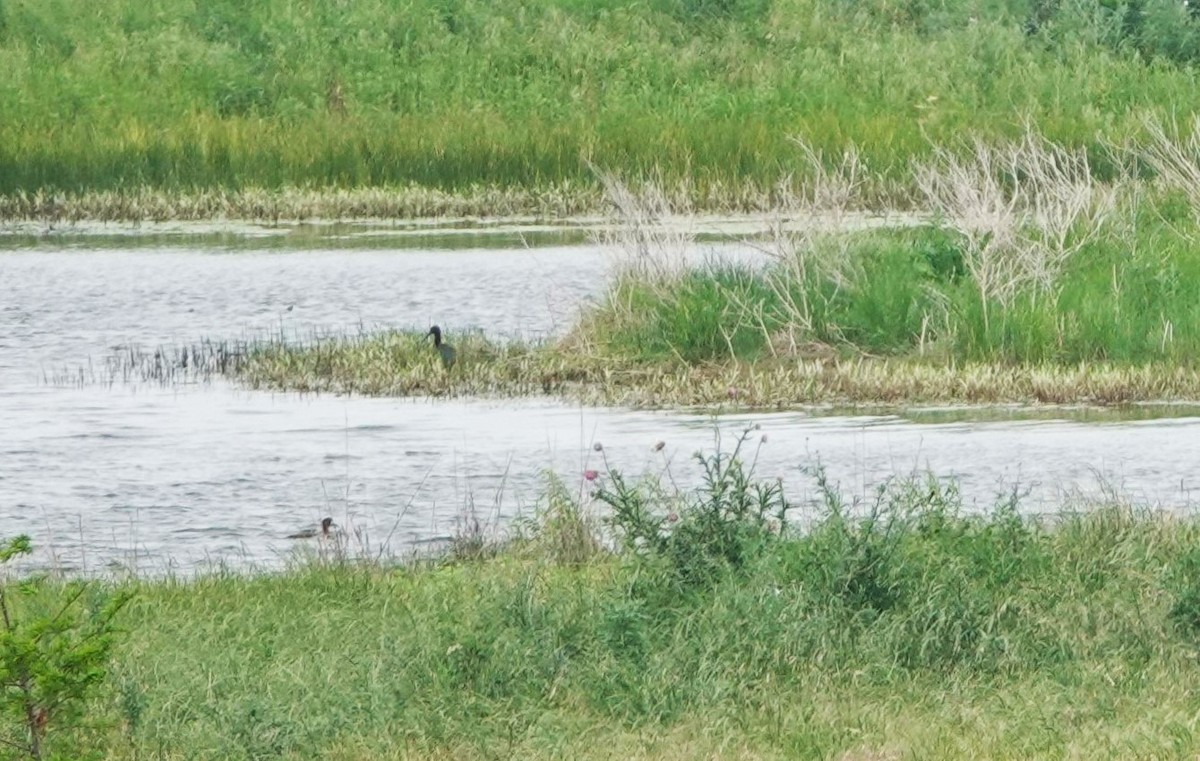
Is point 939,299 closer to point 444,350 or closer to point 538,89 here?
point 444,350

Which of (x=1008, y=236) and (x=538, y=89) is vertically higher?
(x=1008, y=236)

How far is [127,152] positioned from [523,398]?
1853 centimetres

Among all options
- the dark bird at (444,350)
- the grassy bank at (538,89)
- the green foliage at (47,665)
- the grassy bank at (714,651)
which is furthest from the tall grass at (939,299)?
the grassy bank at (538,89)

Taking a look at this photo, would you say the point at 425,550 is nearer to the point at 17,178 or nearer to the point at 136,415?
the point at 136,415

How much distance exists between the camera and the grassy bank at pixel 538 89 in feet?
107

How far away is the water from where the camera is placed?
11.6 metres

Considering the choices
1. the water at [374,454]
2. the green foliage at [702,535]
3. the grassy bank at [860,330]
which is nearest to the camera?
the green foliage at [702,535]

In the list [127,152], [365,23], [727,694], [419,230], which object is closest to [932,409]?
[727,694]

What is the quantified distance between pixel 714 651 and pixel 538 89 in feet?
113

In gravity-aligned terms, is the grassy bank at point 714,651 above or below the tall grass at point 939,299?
above

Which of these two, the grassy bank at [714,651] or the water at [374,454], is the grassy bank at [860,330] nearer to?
the water at [374,454]

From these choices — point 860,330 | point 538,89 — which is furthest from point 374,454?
point 538,89

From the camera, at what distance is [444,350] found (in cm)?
1747

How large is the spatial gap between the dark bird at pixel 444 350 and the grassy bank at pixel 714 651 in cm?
786
